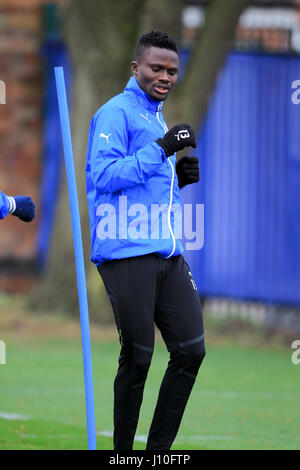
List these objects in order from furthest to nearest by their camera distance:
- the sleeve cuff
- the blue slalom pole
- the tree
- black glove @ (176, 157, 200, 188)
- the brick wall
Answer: the brick wall < the tree < the sleeve cuff < black glove @ (176, 157, 200, 188) < the blue slalom pole

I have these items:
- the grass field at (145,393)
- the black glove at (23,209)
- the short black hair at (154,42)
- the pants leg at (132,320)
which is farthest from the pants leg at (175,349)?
the grass field at (145,393)

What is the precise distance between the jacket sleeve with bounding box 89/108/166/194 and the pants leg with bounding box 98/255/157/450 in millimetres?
396

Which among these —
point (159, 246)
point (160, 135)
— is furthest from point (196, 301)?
point (160, 135)

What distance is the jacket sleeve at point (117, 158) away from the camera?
536 centimetres

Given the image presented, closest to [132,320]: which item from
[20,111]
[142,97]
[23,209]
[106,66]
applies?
[23,209]

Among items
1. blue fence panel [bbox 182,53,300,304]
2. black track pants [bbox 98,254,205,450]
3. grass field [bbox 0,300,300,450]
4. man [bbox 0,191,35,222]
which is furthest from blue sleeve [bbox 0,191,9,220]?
blue fence panel [bbox 182,53,300,304]

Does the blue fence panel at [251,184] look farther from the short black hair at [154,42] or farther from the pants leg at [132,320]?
the pants leg at [132,320]

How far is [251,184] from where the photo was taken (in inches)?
558

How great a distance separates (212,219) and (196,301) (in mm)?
8592

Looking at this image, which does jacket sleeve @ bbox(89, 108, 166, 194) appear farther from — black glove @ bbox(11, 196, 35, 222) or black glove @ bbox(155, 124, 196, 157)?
black glove @ bbox(11, 196, 35, 222)

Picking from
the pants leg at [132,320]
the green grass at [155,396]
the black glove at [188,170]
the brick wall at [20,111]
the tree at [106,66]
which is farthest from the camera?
the brick wall at [20,111]

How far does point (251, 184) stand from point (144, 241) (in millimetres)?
8779

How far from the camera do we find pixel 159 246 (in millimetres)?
5527

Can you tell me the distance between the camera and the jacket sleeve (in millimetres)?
5363
